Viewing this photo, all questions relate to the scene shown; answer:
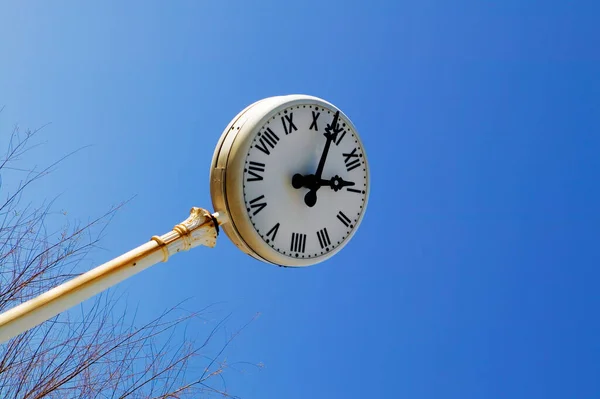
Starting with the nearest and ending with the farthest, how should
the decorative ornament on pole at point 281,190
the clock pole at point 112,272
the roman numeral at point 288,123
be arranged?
the clock pole at point 112,272 < the decorative ornament on pole at point 281,190 < the roman numeral at point 288,123

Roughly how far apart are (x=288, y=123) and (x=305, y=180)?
48 cm

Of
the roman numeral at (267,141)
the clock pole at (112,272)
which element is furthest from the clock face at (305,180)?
the clock pole at (112,272)

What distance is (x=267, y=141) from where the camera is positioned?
404 cm

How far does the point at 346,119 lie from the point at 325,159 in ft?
1.76

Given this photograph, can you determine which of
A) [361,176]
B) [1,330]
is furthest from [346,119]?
[1,330]

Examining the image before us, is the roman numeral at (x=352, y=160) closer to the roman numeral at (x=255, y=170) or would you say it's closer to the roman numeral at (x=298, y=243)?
the roman numeral at (x=298, y=243)

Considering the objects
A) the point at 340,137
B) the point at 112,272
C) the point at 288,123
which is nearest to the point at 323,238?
the point at 340,137

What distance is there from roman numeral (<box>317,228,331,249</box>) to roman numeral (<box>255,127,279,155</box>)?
2.77ft

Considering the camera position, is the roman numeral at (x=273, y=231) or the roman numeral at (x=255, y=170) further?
the roman numeral at (x=273, y=231)

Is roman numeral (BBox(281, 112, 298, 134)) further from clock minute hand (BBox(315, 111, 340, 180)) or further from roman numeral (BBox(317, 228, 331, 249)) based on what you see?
roman numeral (BBox(317, 228, 331, 249))

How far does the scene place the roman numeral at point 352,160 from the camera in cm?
458

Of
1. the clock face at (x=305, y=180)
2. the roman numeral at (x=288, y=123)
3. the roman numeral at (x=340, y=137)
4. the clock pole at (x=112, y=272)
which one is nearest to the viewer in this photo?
the clock pole at (x=112, y=272)

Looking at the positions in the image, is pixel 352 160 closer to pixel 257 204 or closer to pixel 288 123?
pixel 288 123

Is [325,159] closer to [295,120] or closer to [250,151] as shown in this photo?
[295,120]
